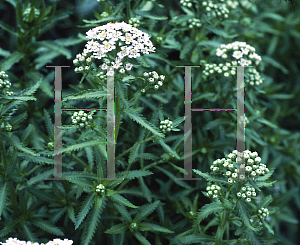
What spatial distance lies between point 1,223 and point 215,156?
270 centimetres

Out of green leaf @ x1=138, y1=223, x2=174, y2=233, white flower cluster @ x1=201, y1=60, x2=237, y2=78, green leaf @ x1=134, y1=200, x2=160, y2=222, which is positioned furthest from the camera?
white flower cluster @ x1=201, y1=60, x2=237, y2=78

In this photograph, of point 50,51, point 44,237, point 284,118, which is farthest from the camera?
point 284,118

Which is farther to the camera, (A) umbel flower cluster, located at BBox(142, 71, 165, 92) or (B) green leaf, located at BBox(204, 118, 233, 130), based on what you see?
(B) green leaf, located at BBox(204, 118, 233, 130)

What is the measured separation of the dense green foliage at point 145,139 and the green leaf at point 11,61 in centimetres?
1

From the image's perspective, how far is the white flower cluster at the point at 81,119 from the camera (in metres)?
3.16

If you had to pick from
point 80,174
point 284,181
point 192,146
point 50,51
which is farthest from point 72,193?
point 284,181

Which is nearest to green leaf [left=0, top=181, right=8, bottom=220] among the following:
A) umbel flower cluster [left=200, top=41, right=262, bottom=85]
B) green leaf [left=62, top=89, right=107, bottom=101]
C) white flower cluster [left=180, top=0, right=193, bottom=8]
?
green leaf [left=62, top=89, right=107, bottom=101]

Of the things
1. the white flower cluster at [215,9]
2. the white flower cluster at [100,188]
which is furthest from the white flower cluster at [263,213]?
the white flower cluster at [215,9]

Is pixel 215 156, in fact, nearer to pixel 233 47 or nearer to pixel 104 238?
pixel 233 47

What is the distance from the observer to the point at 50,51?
5.18 meters

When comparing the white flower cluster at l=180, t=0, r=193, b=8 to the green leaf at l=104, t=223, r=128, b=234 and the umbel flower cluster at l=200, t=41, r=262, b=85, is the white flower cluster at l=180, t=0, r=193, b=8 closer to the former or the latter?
the umbel flower cluster at l=200, t=41, r=262, b=85

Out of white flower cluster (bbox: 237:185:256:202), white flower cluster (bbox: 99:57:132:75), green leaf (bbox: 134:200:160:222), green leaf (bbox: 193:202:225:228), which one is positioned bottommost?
green leaf (bbox: 134:200:160:222)

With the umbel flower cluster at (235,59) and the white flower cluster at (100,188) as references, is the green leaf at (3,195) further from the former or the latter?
the umbel flower cluster at (235,59)

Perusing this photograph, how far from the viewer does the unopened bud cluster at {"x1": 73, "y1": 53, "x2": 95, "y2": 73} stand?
3129mm
